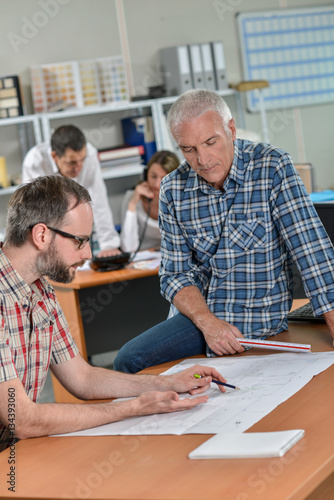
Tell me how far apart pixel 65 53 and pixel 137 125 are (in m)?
0.81

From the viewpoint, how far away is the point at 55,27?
546 cm

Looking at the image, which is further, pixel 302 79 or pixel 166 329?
pixel 302 79

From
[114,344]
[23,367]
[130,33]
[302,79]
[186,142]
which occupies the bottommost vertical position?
[114,344]

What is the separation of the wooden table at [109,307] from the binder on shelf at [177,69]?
2.41 m

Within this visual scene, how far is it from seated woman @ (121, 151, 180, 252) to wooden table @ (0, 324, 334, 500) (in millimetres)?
2775

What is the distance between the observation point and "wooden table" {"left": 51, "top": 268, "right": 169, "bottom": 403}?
3.54 metres

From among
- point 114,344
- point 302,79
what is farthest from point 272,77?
point 114,344

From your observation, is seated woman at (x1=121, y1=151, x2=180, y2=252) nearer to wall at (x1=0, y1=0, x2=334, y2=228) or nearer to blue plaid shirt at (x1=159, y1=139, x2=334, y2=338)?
wall at (x1=0, y1=0, x2=334, y2=228)

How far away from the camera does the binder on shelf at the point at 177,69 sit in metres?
5.55

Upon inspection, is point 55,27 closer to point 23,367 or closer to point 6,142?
point 6,142

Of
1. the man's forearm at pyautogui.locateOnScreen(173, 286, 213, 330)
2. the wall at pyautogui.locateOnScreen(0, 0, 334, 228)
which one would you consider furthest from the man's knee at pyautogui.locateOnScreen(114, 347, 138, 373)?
the wall at pyautogui.locateOnScreen(0, 0, 334, 228)

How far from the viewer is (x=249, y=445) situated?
1248mm

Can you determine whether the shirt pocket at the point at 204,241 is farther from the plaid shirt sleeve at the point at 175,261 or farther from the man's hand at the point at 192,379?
the man's hand at the point at 192,379

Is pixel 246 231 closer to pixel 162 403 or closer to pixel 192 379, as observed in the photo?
pixel 192 379
